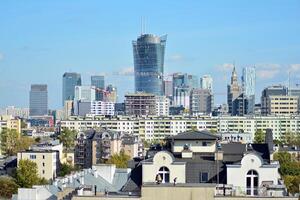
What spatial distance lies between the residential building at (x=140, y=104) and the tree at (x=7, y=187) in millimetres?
132486

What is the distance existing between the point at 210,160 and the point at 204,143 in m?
3.14

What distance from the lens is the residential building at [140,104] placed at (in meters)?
187

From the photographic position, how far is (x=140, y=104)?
189875 mm

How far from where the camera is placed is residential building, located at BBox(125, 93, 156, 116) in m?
187

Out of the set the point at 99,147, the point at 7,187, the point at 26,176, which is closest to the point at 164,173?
the point at 7,187

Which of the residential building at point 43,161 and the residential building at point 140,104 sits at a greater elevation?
the residential building at point 140,104

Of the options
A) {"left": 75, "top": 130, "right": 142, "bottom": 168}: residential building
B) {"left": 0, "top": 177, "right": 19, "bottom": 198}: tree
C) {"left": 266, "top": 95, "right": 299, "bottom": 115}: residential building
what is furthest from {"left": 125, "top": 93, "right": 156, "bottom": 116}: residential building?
{"left": 0, "top": 177, "right": 19, "bottom": 198}: tree

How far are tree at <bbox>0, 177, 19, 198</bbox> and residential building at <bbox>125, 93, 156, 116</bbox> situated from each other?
435ft

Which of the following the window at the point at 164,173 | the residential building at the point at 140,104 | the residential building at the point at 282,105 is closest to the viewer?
the window at the point at 164,173

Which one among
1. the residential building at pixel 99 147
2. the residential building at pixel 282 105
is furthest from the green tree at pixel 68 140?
the residential building at pixel 282 105

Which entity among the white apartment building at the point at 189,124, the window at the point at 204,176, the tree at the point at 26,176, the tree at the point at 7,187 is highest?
the window at the point at 204,176

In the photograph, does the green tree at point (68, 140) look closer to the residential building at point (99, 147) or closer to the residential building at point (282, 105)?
the residential building at point (99, 147)

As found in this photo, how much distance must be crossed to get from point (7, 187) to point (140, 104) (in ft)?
457

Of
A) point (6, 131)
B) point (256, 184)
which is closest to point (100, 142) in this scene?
point (6, 131)
